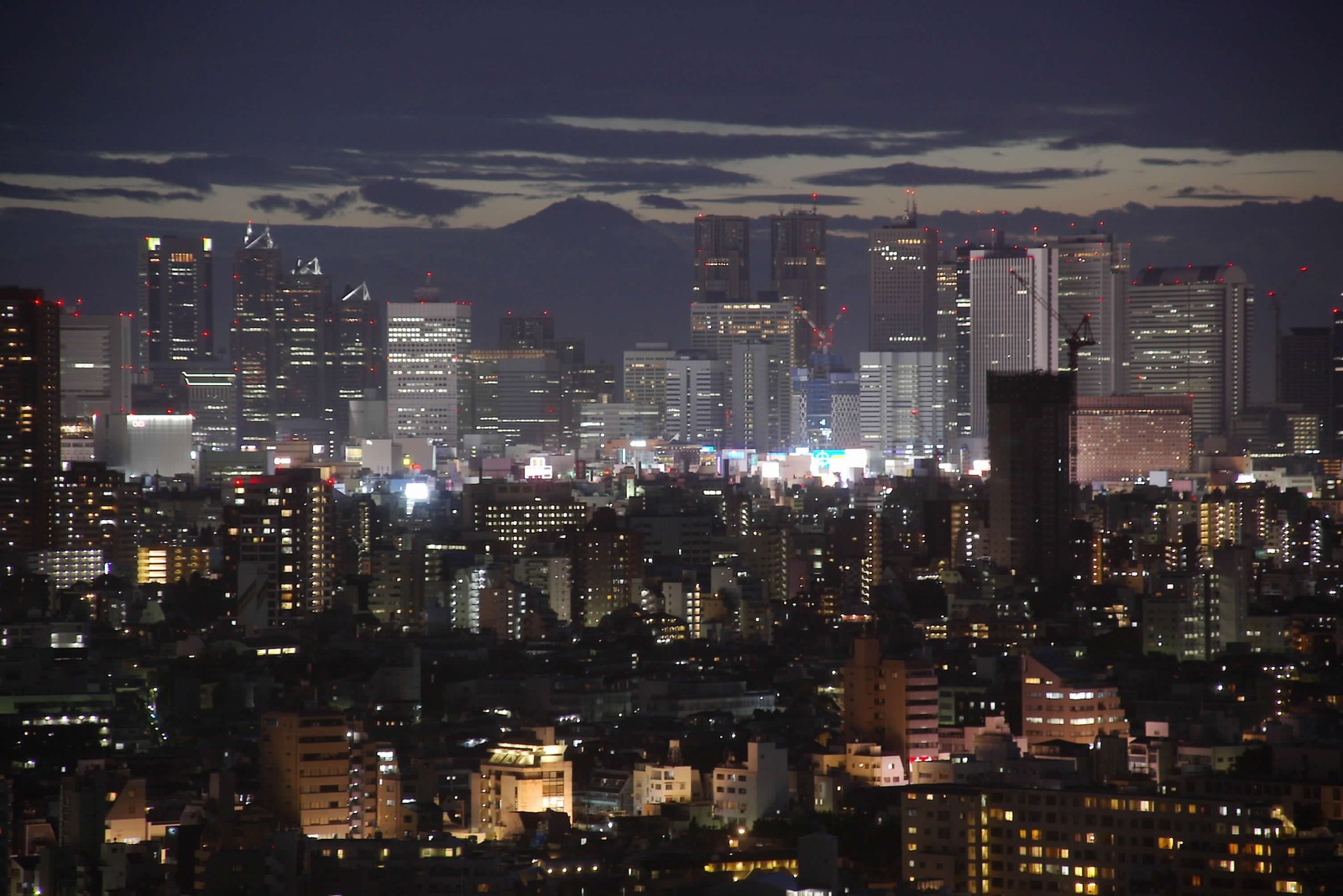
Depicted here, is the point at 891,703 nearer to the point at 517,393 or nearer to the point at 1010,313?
the point at 1010,313

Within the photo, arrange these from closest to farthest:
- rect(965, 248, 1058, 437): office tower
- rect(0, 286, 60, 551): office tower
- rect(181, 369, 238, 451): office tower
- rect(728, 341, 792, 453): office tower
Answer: rect(0, 286, 60, 551): office tower < rect(181, 369, 238, 451): office tower < rect(965, 248, 1058, 437): office tower < rect(728, 341, 792, 453): office tower

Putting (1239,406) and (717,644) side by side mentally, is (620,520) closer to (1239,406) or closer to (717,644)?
(717,644)

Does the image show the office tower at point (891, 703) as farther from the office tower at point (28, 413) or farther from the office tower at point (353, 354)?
the office tower at point (353, 354)

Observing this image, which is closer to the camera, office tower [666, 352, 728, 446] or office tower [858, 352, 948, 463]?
office tower [858, 352, 948, 463]

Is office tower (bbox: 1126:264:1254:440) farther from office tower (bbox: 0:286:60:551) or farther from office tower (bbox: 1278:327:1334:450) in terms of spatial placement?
office tower (bbox: 0:286:60:551)

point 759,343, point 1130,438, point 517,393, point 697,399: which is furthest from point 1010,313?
point 517,393

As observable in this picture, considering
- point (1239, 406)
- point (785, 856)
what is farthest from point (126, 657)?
point (1239, 406)

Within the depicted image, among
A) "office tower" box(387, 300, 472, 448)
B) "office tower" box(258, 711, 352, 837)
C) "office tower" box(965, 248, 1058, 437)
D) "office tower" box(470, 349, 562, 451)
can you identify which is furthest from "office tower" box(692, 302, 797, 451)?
"office tower" box(258, 711, 352, 837)
